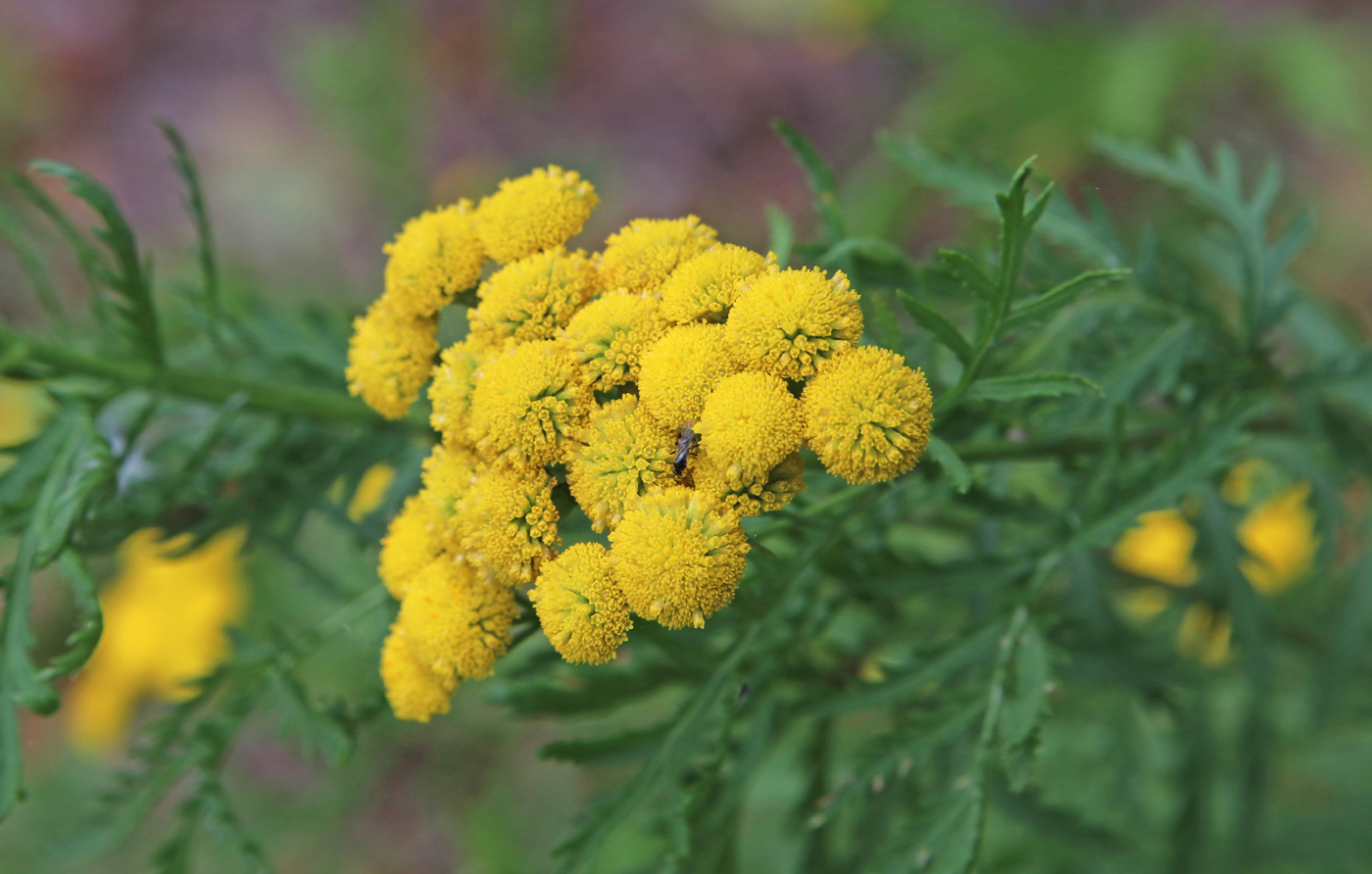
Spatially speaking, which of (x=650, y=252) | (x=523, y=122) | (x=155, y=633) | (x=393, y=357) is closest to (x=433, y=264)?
(x=393, y=357)

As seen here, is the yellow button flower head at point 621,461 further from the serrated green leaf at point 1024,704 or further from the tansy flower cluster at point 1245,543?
the tansy flower cluster at point 1245,543

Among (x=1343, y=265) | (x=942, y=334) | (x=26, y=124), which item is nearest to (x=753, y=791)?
(x=942, y=334)

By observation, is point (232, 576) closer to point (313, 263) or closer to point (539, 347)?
point (313, 263)

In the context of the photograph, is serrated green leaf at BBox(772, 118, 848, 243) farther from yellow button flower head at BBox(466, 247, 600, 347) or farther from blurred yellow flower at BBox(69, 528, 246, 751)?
blurred yellow flower at BBox(69, 528, 246, 751)

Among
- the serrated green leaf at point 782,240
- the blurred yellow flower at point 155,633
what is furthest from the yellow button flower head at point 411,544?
the blurred yellow flower at point 155,633

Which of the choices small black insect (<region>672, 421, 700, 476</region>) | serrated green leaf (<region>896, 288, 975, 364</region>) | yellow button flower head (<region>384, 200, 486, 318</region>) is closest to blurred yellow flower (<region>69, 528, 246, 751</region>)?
yellow button flower head (<region>384, 200, 486, 318</region>)
